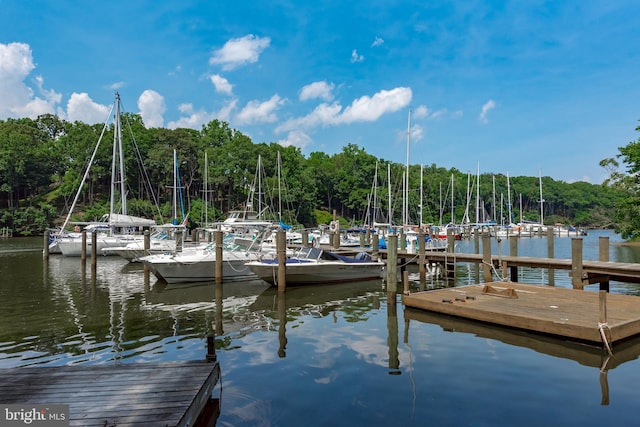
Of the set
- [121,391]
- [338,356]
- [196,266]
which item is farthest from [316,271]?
[121,391]

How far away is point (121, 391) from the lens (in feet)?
21.5

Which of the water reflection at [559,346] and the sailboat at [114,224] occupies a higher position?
the sailboat at [114,224]

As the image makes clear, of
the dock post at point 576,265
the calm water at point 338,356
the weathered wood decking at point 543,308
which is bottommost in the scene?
the calm water at point 338,356

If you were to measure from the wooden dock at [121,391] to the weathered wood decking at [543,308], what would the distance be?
8056 millimetres

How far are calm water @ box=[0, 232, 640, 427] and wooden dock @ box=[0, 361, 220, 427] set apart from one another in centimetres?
102

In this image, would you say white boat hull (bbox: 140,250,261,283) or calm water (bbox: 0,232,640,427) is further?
white boat hull (bbox: 140,250,261,283)

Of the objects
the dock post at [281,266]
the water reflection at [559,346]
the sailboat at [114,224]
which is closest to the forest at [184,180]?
the sailboat at [114,224]

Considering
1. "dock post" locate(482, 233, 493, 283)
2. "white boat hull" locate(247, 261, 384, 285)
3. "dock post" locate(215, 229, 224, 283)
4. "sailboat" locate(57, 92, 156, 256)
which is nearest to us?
"dock post" locate(482, 233, 493, 283)

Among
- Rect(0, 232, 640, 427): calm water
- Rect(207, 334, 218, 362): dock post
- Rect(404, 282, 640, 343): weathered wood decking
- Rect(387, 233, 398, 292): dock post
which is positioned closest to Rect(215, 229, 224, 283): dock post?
Rect(0, 232, 640, 427): calm water

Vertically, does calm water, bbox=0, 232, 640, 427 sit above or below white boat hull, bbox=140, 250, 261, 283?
below

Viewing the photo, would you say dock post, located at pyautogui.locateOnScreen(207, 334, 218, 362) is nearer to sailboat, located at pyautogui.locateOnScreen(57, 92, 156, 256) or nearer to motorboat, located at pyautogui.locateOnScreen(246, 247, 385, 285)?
motorboat, located at pyautogui.locateOnScreen(246, 247, 385, 285)

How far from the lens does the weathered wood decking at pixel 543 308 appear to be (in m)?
10.7

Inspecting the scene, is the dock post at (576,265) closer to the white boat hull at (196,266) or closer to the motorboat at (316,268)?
the motorboat at (316,268)

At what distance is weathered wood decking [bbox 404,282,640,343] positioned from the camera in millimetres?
10688
